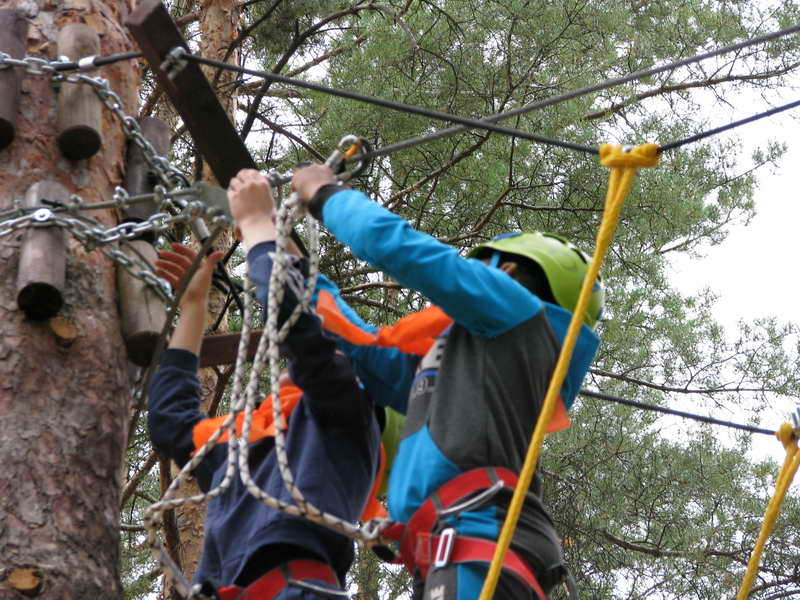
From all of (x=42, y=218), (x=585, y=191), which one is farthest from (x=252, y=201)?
(x=585, y=191)

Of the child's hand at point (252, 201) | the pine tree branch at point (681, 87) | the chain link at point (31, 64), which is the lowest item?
the child's hand at point (252, 201)

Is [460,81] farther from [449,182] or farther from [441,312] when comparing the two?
[441,312]

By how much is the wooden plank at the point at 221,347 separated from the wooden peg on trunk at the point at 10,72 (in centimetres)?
84

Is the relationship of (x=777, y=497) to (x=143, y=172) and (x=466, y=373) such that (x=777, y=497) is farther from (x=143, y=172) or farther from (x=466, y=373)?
(x=143, y=172)

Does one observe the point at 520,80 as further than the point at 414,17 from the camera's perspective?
No

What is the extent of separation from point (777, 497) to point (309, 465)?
1053 mm

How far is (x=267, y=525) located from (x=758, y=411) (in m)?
5.22

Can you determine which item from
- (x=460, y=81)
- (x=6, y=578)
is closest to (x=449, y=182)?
(x=460, y=81)

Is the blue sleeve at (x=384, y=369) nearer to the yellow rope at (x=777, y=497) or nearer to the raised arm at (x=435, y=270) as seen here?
the raised arm at (x=435, y=270)

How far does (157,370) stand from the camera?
300 centimetres

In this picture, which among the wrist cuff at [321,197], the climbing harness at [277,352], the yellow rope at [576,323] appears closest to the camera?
the yellow rope at [576,323]

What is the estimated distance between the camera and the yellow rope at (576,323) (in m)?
1.97

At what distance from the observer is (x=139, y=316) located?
9.18 feet

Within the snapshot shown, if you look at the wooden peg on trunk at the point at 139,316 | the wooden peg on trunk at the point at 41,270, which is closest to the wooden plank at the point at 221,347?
the wooden peg on trunk at the point at 139,316
